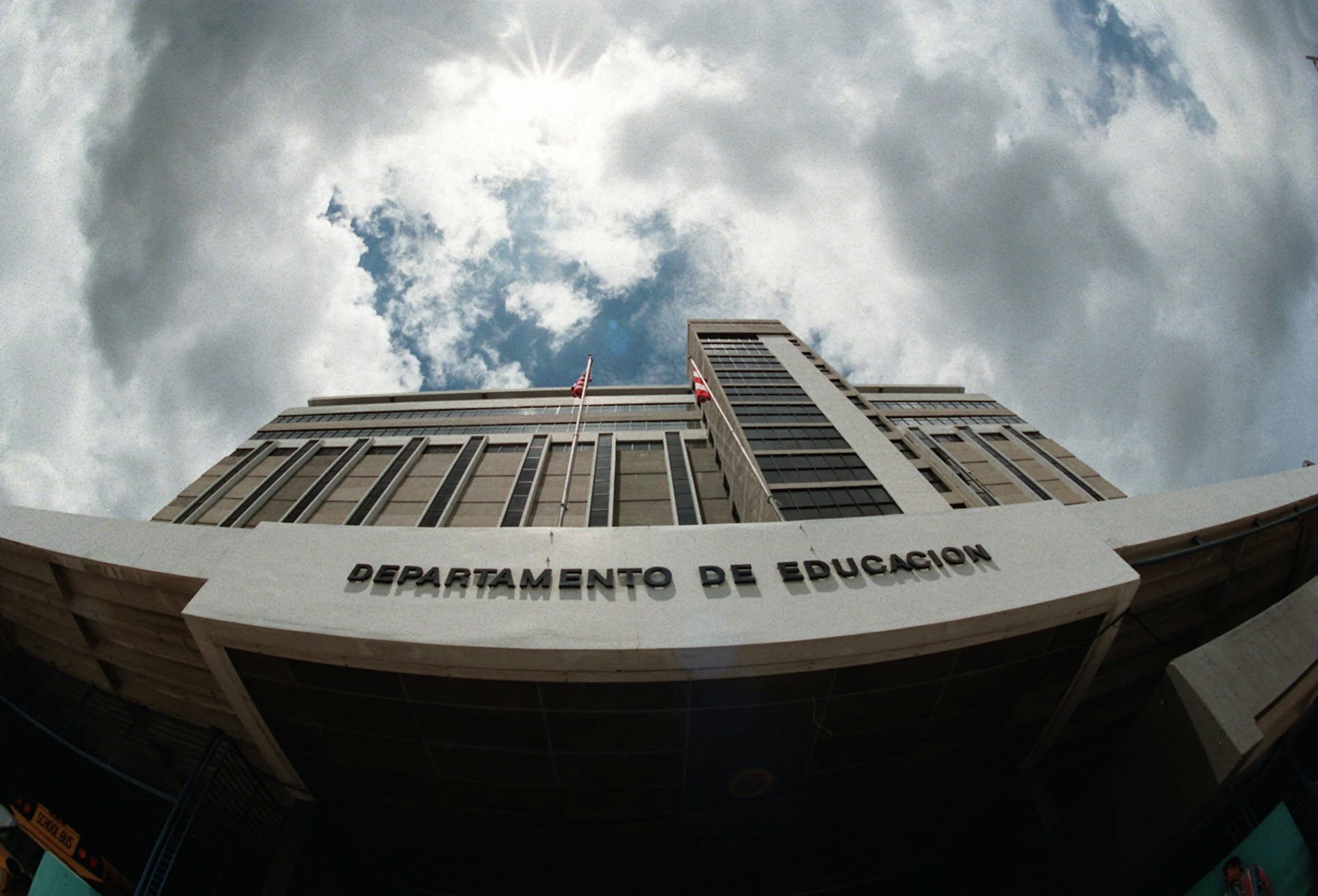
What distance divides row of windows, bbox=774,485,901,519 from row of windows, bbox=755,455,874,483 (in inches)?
30.0

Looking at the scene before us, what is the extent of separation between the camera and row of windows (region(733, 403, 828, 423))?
74.8 feet

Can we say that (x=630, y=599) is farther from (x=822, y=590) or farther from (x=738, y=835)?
(x=738, y=835)

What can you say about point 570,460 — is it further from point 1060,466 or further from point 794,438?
point 1060,466

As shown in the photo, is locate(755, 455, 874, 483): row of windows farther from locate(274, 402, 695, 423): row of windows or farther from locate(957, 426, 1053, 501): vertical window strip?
locate(957, 426, 1053, 501): vertical window strip

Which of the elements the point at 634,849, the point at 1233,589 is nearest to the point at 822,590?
the point at 634,849

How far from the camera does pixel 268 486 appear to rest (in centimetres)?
2327

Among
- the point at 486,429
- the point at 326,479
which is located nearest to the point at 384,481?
the point at 326,479

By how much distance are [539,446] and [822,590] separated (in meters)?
20.4

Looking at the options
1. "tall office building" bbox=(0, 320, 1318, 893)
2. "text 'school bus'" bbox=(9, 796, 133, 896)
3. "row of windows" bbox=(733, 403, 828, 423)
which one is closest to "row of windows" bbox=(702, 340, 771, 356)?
"row of windows" bbox=(733, 403, 828, 423)

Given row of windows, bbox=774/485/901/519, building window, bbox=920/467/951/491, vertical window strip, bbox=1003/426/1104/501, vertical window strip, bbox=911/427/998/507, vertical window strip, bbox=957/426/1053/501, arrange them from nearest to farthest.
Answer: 1. row of windows, bbox=774/485/901/519
2. building window, bbox=920/467/951/491
3. vertical window strip, bbox=911/427/998/507
4. vertical window strip, bbox=957/426/1053/501
5. vertical window strip, bbox=1003/426/1104/501

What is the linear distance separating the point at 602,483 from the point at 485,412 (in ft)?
40.1

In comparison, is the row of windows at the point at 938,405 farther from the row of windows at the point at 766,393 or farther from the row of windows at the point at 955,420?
the row of windows at the point at 766,393

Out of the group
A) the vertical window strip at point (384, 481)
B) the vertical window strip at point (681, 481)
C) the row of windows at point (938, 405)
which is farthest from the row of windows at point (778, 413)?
the vertical window strip at point (384, 481)

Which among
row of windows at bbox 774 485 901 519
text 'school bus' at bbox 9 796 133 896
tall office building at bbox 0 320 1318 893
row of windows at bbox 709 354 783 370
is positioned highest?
row of windows at bbox 709 354 783 370
